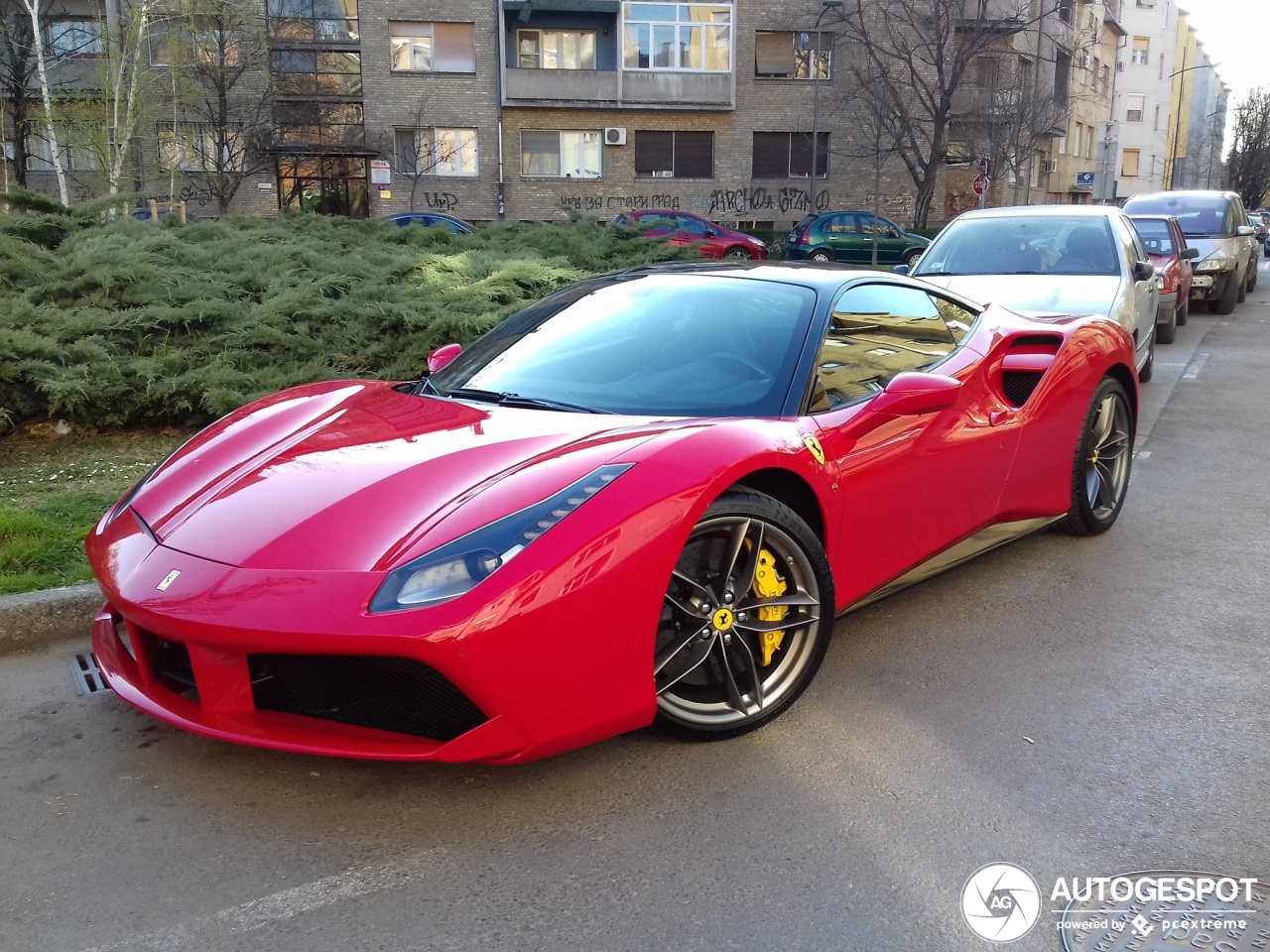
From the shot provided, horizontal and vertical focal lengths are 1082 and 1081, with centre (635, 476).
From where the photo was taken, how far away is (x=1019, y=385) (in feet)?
14.1

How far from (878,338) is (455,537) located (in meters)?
1.92

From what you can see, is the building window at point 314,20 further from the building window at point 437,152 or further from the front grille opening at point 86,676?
the front grille opening at point 86,676

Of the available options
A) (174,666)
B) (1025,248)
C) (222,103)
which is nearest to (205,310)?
(174,666)

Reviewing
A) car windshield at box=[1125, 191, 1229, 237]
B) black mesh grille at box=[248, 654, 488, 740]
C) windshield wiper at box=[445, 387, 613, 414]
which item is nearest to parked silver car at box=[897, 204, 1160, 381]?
windshield wiper at box=[445, 387, 613, 414]

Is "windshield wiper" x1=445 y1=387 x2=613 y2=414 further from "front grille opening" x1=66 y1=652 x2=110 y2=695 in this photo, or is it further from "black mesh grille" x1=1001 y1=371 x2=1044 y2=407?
"black mesh grille" x1=1001 y1=371 x2=1044 y2=407

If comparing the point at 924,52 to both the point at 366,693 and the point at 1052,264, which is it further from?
the point at 366,693

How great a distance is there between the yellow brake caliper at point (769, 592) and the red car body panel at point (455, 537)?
0.26 m

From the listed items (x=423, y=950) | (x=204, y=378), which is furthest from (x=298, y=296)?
(x=423, y=950)

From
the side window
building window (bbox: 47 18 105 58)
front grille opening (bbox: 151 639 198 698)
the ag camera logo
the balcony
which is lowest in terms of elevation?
the ag camera logo

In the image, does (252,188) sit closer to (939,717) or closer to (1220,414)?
(1220,414)

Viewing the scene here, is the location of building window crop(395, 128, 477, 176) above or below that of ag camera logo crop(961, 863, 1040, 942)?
above

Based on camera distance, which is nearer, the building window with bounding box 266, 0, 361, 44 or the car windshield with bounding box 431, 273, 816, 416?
the car windshield with bounding box 431, 273, 816, 416

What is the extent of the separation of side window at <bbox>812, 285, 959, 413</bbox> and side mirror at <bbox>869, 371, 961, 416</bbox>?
0.14 metres

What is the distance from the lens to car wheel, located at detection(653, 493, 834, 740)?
9.32 ft
